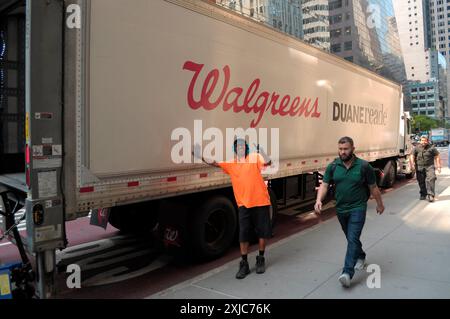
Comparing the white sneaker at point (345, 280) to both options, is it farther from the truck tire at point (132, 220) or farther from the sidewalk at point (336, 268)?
the truck tire at point (132, 220)

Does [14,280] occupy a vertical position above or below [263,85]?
below

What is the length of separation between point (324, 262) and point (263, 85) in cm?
296

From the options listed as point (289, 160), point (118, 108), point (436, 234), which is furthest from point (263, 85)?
point (436, 234)

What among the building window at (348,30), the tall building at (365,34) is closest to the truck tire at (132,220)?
the tall building at (365,34)

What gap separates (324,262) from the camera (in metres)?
5.27

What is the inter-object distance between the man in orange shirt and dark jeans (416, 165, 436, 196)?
6.78m

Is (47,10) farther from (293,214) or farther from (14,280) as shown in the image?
(293,214)

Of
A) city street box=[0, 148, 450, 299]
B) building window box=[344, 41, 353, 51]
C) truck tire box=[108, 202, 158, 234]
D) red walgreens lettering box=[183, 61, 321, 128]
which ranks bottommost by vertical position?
city street box=[0, 148, 450, 299]

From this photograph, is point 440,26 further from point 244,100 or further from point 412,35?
point 244,100

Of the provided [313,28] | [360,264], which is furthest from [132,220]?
[313,28]

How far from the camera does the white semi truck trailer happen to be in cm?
365

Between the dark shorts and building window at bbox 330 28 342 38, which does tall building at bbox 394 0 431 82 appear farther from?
the dark shorts

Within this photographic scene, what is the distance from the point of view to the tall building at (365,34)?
71.6 meters

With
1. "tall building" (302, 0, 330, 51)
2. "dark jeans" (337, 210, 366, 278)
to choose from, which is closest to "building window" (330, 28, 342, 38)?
"tall building" (302, 0, 330, 51)
